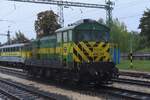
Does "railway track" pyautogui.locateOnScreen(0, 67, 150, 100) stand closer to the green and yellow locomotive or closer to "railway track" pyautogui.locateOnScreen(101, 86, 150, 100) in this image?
"railway track" pyautogui.locateOnScreen(101, 86, 150, 100)

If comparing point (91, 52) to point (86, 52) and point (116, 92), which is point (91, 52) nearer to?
point (86, 52)

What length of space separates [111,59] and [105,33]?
1.43 metres

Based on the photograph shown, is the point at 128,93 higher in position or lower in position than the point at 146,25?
lower

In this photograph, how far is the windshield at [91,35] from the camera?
19844 millimetres

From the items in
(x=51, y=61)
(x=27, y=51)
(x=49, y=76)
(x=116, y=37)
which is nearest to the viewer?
(x=51, y=61)

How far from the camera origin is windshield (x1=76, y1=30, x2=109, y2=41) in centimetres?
1984

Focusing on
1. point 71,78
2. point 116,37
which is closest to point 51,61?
point 71,78

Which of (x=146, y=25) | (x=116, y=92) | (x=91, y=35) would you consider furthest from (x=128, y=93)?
(x=146, y=25)

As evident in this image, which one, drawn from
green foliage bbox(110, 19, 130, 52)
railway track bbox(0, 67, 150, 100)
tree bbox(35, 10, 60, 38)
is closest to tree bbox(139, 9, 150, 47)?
green foliage bbox(110, 19, 130, 52)

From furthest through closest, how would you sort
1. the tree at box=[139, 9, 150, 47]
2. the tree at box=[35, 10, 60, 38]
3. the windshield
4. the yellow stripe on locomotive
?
1. the tree at box=[139, 9, 150, 47]
2. the tree at box=[35, 10, 60, 38]
3. the windshield
4. the yellow stripe on locomotive

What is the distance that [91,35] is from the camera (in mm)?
20203

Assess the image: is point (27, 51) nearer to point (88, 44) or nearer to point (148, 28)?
point (88, 44)

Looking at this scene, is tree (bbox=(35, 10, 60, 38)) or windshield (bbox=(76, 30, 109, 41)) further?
tree (bbox=(35, 10, 60, 38))

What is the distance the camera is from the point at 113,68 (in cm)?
1970
